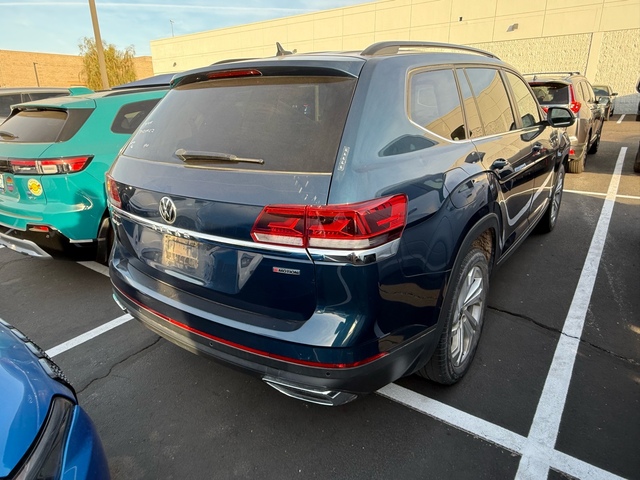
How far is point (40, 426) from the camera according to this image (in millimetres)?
1345

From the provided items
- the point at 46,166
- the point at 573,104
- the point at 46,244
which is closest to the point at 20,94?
the point at 46,166

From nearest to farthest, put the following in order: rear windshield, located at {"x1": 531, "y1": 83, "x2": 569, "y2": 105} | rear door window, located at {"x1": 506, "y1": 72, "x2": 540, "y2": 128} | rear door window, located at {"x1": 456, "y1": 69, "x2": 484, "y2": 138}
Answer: rear door window, located at {"x1": 456, "y1": 69, "x2": 484, "y2": 138}
rear door window, located at {"x1": 506, "y1": 72, "x2": 540, "y2": 128}
rear windshield, located at {"x1": 531, "y1": 83, "x2": 569, "y2": 105}

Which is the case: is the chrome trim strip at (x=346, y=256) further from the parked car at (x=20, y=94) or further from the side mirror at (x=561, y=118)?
the parked car at (x=20, y=94)

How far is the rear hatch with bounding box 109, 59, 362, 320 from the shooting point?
5.61ft

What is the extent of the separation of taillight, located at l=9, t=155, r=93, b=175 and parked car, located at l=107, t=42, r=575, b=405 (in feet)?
4.97

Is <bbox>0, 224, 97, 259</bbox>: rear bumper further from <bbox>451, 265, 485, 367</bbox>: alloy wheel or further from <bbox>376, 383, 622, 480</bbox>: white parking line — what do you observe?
<bbox>451, 265, 485, 367</bbox>: alloy wheel

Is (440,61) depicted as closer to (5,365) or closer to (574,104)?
(5,365)

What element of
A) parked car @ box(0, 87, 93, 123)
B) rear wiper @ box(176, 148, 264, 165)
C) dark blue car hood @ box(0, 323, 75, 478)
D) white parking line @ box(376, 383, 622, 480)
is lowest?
white parking line @ box(376, 383, 622, 480)

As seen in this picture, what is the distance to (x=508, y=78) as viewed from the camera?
137 inches

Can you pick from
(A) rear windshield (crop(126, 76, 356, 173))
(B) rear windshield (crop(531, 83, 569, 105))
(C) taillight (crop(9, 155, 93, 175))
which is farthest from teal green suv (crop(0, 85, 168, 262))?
(B) rear windshield (crop(531, 83, 569, 105))

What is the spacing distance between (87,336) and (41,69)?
5505 cm

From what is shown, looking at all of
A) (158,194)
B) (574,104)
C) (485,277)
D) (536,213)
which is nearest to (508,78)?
(536,213)

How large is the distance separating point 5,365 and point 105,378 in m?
1.35

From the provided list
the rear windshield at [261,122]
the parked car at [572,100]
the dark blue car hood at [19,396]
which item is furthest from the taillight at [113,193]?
the parked car at [572,100]
